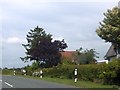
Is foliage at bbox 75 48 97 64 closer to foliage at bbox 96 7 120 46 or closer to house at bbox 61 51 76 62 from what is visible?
house at bbox 61 51 76 62

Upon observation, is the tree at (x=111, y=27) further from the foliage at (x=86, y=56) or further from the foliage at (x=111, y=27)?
the foliage at (x=86, y=56)

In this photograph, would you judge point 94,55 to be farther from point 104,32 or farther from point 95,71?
point 95,71

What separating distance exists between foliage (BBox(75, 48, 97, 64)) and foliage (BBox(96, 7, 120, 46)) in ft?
81.5

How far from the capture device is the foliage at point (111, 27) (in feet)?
162

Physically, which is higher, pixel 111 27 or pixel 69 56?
pixel 69 56

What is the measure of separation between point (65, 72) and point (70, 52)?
60581mm

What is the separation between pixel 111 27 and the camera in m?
49.2

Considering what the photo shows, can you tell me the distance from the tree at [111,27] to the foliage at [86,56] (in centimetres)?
2484

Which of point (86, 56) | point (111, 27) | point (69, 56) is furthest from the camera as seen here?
point (69, 56)

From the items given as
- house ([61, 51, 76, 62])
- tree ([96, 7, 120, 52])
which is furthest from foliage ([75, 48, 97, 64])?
tree ([96, 7, 120, 52])

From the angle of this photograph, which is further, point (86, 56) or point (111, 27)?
point (86, 56)

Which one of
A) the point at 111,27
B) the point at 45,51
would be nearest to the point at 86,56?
the point at 45,51

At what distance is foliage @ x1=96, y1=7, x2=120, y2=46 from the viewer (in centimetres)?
4938

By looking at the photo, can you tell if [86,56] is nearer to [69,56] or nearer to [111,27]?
[69,56]
